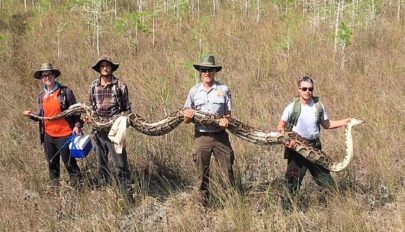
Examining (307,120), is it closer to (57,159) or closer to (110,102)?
(110,102)

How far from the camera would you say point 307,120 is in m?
4.04

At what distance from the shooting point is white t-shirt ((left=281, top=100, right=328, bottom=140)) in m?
4.04

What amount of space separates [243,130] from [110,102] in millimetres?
1524

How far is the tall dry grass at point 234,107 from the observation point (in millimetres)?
4096

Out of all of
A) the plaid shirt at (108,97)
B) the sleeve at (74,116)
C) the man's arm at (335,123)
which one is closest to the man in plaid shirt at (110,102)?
the plaid shirt at (108,97)

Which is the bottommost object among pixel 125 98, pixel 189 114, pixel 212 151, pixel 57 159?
pixel 57 159

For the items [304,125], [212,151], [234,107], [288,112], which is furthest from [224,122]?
[234,107]

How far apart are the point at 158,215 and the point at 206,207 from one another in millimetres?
530

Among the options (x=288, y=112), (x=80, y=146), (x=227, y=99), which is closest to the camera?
(x=288, y=112)

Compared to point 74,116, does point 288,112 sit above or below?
above

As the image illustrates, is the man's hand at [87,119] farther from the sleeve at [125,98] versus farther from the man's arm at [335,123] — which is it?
the man's arm at [335,123]

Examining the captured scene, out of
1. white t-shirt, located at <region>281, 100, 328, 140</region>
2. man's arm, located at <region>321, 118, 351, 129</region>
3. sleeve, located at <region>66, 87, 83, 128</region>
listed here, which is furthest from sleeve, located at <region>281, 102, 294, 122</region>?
sleeve, located at <region>66, 87, 83, 128</region>

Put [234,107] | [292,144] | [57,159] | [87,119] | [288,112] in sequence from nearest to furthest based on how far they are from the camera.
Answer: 1. [292,144]
2. [288,112]
3. [87,119]
4. [57,159]
5. [234,107]

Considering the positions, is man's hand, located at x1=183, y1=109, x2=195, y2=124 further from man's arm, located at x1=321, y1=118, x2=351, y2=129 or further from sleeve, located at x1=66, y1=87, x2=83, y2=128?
sleeve, located at x1=66, y1=87, x2=83, y2=128
